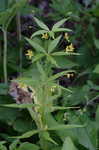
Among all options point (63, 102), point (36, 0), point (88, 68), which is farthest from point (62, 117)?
point (36, 0)

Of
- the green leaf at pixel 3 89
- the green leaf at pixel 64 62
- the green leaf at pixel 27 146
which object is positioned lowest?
the green leaf at pixel 27 146

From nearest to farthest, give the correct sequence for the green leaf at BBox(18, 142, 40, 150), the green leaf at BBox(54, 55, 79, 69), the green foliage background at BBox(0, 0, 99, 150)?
the green leaf at BBox(18, 142, 40, 150) → the green foliage background at BBox(0, 0, 99, 150) → the green leaf at BBox(54, 55, 79, 69)

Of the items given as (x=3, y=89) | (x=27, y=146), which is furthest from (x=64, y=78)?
(x=27, y=146)

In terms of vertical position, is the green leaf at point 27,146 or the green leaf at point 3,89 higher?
the green leaf at point 3,89

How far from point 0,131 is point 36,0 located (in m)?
1.09

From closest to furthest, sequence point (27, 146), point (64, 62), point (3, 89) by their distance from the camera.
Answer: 1. point (27, 146)
2. point (3, 89)
3. point (64, 62)

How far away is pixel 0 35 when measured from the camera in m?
2.04

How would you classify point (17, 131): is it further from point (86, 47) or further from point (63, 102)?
point (86, 47)

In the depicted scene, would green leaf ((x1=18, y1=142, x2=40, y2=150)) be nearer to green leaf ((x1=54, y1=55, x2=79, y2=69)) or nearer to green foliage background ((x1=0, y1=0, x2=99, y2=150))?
green foliage background ((x1=0, y1=0, x2=99, y2=150))

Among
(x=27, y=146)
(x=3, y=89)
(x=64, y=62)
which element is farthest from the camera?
(x=64, y=62)

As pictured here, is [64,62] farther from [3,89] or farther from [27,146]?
[27,146]

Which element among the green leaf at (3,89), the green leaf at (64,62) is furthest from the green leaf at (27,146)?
the green leaf at (64,62)

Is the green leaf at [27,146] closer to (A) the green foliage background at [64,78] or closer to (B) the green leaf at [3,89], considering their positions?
(A) the green foliage background at [64,78]

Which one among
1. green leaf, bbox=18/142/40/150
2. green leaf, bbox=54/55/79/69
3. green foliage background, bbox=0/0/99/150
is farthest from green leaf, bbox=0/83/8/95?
green leaf, bbox=18/142/40/150
